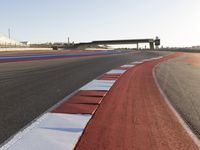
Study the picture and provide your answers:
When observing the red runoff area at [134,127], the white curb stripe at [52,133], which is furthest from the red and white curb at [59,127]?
the red runoff area at [134,127]

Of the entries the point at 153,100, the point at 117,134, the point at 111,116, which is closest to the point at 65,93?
the point at 153,100

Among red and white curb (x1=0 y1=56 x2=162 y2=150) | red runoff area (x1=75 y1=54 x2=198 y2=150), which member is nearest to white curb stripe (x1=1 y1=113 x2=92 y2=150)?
red and white curb (x1=0 y1=56 x2=162 y2=150)

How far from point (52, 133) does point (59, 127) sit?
496 millimetres

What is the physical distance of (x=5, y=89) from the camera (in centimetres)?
1191

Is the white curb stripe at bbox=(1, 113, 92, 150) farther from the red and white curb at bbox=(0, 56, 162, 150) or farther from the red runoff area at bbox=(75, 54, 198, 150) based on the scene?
the red runoff area at bbox=(75, 54, 198, 150)

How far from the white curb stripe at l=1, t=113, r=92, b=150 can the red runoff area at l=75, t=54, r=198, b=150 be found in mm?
199

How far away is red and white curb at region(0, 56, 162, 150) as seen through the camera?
5.82m

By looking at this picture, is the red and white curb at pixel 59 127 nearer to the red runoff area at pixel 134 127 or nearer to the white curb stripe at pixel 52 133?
the white curb stripe at pixel 52 133

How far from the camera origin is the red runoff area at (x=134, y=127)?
6.00 m

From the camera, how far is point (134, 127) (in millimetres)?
7234

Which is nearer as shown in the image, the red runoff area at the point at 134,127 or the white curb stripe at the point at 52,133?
the white curb stripe at the point at 52,133

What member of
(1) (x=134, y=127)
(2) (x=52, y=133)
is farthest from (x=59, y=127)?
(1) (x=134, y=127)

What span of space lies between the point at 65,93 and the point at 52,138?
541 centimetres

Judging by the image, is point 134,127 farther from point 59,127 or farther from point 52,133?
point 52,133
